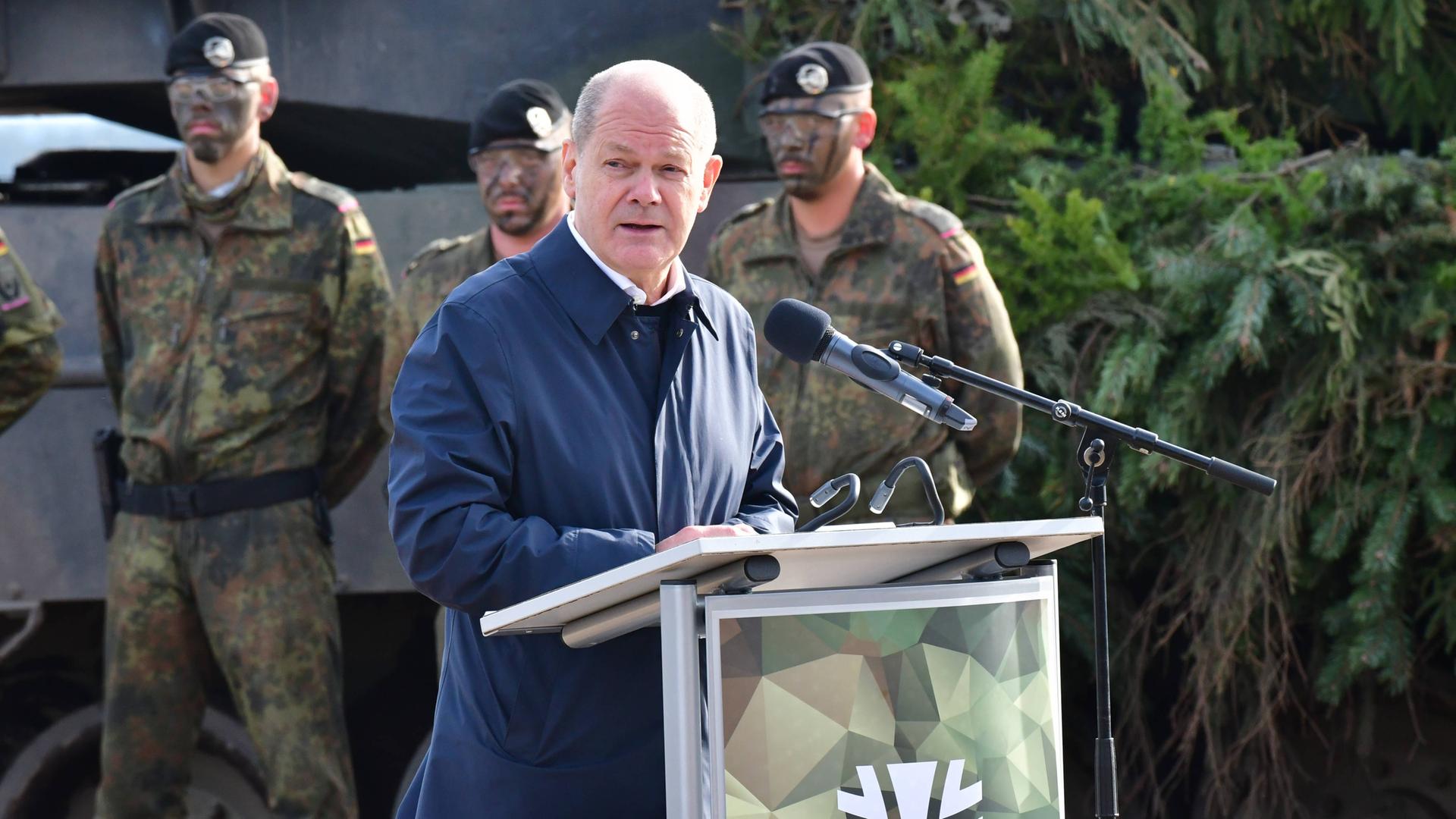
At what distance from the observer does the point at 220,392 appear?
5.11m

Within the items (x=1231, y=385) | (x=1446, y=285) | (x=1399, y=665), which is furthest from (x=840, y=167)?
(x=1399, y=665)

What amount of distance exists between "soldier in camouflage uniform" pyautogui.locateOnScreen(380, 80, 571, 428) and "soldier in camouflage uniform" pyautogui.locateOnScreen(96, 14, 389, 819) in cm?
18

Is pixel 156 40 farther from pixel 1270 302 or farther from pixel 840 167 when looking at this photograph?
pixel 1270 302

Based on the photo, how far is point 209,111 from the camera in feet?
17.1

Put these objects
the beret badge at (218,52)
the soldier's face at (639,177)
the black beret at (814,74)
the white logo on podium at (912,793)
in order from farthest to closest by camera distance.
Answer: the beret badge at (218,52) → the black beret at (814,74) → the soldier's face at (639,177) → the white logo on podium at (912,793)

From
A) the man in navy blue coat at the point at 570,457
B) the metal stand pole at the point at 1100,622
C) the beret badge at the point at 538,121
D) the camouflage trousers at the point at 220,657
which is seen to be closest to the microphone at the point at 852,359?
the man in navy blue coat at the point at 570,457

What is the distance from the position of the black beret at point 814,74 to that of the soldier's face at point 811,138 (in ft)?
0.09

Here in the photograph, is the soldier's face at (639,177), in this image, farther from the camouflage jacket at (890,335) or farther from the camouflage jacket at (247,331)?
the camouflage jacket at (247,331)

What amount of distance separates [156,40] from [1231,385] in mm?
3606

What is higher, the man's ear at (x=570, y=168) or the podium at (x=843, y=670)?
the man's ear at (x=570, y=168)

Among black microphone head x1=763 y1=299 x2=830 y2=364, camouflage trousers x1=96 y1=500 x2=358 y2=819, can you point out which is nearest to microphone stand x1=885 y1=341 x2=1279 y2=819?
black microphone head x1=763 y1=299 x2=830 y2=364

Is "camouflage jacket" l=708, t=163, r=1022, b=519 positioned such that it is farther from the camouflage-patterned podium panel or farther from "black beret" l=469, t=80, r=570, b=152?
the camouflage-patterned podium panel

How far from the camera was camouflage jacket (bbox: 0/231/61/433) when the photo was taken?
5.13 metres

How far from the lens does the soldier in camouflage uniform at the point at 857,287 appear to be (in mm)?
4844
